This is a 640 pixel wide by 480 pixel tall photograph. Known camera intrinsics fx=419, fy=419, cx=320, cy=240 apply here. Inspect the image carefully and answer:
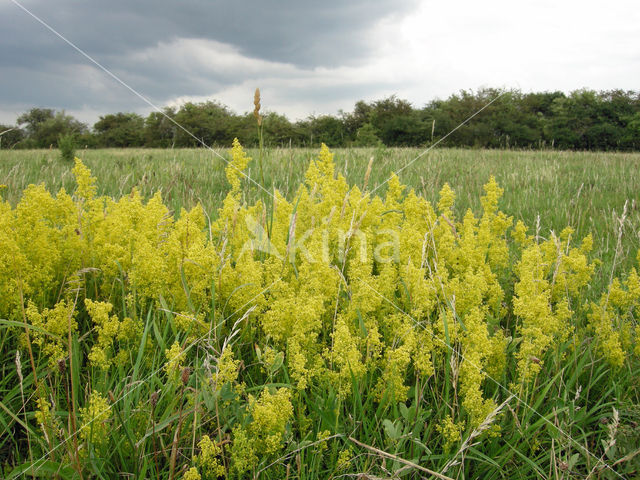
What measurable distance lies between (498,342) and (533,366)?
0.25m

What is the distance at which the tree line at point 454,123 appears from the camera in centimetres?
3269

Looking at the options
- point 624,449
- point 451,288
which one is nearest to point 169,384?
point 451,288

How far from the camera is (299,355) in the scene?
183 centimetres

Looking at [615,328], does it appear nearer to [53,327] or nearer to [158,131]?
[53,327]

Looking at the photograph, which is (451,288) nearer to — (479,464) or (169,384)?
(479,464)

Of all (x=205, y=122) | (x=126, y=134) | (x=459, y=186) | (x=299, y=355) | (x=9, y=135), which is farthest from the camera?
(x=126, y=134)

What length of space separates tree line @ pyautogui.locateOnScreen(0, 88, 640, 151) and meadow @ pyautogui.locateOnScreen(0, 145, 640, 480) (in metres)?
26.0

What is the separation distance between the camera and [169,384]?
1.85 m

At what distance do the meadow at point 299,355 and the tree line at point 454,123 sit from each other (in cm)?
2605

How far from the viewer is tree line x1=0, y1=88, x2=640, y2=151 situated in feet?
107

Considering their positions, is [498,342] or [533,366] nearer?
[533,366]

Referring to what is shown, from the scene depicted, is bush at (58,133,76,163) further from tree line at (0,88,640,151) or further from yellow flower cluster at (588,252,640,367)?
tree line at (0,88,640,151)

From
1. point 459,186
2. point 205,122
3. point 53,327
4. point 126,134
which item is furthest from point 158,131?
point 53,327

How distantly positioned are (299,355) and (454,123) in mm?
38236
